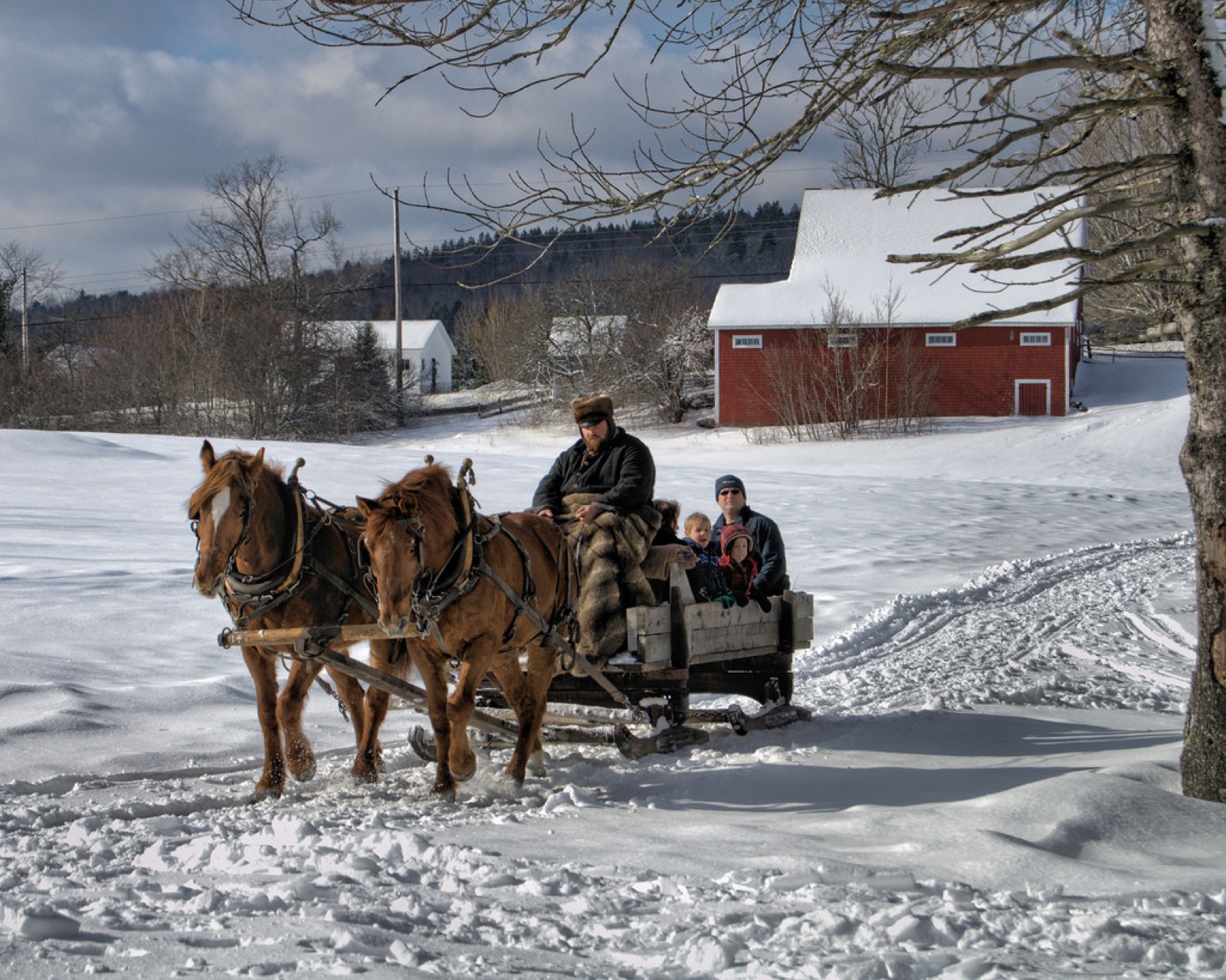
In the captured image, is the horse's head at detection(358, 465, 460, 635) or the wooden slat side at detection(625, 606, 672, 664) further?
the wooden slat side at detection(625, 606, 672, 664)

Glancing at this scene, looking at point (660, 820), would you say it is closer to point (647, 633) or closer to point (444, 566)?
point (444, 566)

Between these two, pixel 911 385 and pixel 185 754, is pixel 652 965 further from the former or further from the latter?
pixel 911 385

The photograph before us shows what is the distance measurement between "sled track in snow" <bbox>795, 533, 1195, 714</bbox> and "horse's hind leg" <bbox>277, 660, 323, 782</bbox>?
3.77m

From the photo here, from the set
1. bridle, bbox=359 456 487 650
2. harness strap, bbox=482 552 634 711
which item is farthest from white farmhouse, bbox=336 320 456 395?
bridle, bbox=359 456 487 650

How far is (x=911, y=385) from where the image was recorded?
3831 cm

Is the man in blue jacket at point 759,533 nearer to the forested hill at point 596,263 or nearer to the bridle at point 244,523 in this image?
the bridle at point 244,523

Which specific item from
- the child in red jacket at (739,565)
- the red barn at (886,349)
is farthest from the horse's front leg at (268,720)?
the red barn at (886,349)

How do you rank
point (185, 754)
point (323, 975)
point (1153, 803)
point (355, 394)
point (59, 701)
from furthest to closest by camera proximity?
point (355, 394)
point (59, 701)
point (185, 754)
point (1153, 803)
point (323, 975)

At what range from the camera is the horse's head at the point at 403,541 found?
18.4 ft

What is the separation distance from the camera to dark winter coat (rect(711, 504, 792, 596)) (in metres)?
8.17

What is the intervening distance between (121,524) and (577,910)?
12.7 metres

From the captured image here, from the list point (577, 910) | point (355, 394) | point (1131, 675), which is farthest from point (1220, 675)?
point (355, 394)

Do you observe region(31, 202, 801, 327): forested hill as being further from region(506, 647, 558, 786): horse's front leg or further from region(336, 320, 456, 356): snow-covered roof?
region(506, 647, 558, 786): horse's front leg

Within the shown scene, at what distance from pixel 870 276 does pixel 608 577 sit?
3643 cm
